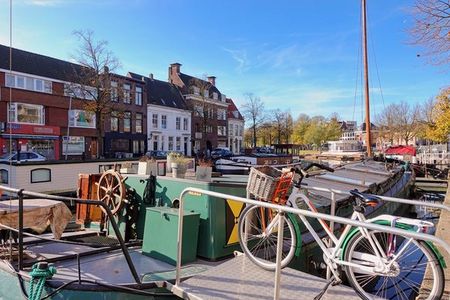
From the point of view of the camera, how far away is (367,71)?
22656mm

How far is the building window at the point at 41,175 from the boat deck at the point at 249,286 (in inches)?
484

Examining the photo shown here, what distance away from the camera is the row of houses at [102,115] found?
29094 mm

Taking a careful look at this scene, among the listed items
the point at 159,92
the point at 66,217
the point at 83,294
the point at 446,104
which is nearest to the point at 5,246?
the point at 66,217

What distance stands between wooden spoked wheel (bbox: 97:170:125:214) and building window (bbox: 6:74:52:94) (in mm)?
28556

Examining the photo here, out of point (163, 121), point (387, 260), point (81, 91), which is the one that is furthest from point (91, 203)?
point (163, 121)

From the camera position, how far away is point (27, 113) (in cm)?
3095

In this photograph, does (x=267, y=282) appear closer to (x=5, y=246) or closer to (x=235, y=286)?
(x=235, y=286)

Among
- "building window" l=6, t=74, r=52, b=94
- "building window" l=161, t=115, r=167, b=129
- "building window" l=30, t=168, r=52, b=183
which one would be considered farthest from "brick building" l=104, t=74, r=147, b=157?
"building window" l=30, t=168, r=52, b=183

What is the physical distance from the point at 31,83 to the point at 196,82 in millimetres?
21468

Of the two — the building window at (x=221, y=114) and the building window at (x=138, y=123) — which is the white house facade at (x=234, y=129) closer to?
the building window at (x=221, y=114)

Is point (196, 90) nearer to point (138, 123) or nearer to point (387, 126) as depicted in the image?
point (138, 123)

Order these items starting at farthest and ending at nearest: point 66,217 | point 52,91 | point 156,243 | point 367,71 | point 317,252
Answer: point 52,91 < point 367,71 < point 317,252 < point 66,217 < point 156,243

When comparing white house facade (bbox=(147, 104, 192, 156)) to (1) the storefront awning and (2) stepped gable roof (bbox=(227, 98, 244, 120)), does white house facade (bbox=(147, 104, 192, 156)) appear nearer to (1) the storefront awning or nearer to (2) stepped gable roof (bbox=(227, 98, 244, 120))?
(1) the storefront awning

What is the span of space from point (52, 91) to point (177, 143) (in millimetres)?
18678
